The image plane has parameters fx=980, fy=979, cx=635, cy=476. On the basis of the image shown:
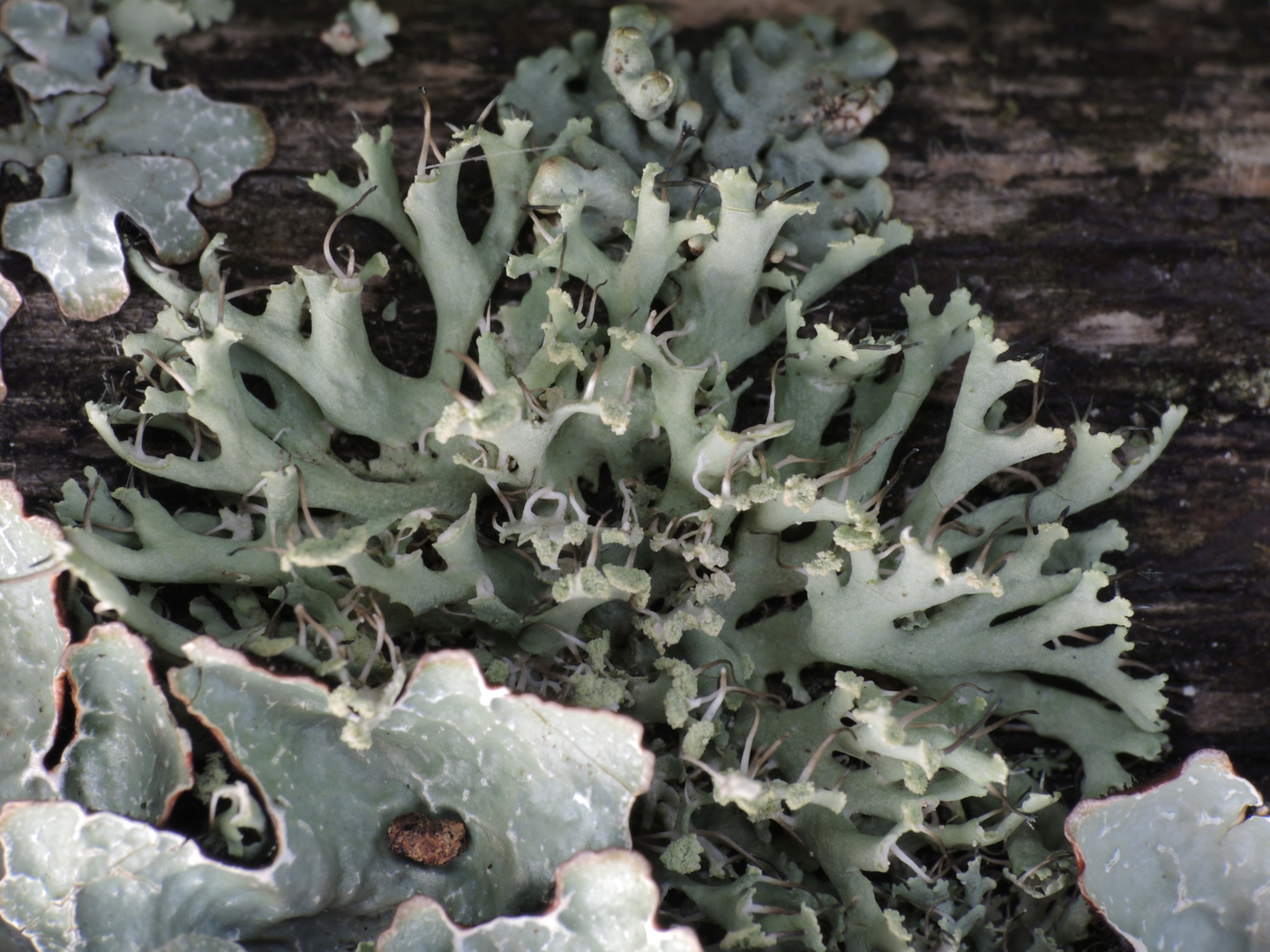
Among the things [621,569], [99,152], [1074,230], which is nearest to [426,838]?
[621,569]

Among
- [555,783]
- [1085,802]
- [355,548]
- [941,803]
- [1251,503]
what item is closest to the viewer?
[355,548]

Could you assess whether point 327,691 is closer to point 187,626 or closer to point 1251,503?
point 187,626

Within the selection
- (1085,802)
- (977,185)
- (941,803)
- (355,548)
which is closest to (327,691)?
(355,548)

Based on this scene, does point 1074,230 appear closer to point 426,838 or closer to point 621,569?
point 621,569

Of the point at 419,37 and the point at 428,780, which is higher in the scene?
the point at 419,37

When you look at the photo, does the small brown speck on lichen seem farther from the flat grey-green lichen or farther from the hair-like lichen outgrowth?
the flat grey-green lichen
